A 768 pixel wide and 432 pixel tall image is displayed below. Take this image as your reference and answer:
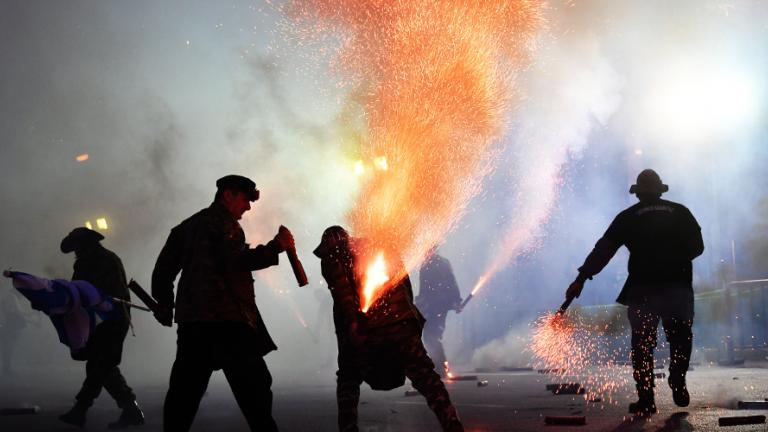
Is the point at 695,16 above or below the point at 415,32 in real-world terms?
above

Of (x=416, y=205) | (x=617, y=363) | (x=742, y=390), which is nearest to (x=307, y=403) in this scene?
(x=742, y=390)

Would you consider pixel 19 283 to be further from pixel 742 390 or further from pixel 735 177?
pixel 735 177

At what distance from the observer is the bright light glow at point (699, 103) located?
20.1 metres

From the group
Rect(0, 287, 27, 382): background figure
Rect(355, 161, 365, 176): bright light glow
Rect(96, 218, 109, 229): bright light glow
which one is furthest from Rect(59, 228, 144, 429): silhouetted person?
Rect(96, 218, 109, 229): bright light glow

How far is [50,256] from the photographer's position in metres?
31.7

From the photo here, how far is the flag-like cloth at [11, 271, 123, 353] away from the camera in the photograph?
6517 mm

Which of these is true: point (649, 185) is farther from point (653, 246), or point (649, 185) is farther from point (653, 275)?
point (653, 275)

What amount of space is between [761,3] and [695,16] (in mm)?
1599

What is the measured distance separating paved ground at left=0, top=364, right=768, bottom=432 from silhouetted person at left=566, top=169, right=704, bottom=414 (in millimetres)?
469

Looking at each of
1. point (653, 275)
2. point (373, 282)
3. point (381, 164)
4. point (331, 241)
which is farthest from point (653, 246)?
point (381, 164)

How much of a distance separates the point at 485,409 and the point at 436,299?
6.25 metres

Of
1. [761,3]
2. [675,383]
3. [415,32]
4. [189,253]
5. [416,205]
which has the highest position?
[761,3]

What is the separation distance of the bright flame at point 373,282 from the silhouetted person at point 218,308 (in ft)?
3.06

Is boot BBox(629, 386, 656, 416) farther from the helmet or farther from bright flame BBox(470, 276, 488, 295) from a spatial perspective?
bright flame BBox(470, 276, 488, 295)
